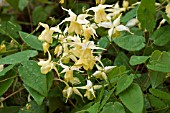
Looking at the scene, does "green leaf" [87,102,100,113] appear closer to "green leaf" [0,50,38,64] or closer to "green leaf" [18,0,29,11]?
"green leaf" [0,50,38,64]

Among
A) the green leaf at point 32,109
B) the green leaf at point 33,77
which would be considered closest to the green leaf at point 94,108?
the green leaf at point 33,77

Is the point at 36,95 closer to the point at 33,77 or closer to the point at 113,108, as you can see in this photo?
the point at 33,77

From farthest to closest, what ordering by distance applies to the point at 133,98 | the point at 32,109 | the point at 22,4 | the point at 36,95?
the point at 22,4
the point at 32,109
the point at 36,95
the point at 133,98

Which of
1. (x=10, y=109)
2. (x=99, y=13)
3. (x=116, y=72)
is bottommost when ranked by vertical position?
(x=10, y=109)

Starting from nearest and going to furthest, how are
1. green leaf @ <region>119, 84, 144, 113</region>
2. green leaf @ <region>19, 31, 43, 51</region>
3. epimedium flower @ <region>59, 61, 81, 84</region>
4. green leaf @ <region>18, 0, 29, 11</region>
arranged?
green leaf @ <region>119, 84, 144, 113</region>
epimedium flower @ <region>59, 61, 81, 84</region>
green leaf @ <region>19, 31, 43, 51</region>
green leaf @ <region>18, 0, 29, 11</region>

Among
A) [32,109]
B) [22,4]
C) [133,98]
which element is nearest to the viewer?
[133,98]

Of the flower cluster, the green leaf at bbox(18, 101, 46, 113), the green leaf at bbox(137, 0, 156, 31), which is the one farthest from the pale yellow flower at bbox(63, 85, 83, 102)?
the green leaf at bbox(137, 0, 156, 31)

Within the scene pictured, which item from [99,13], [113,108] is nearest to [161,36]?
[99,13]
